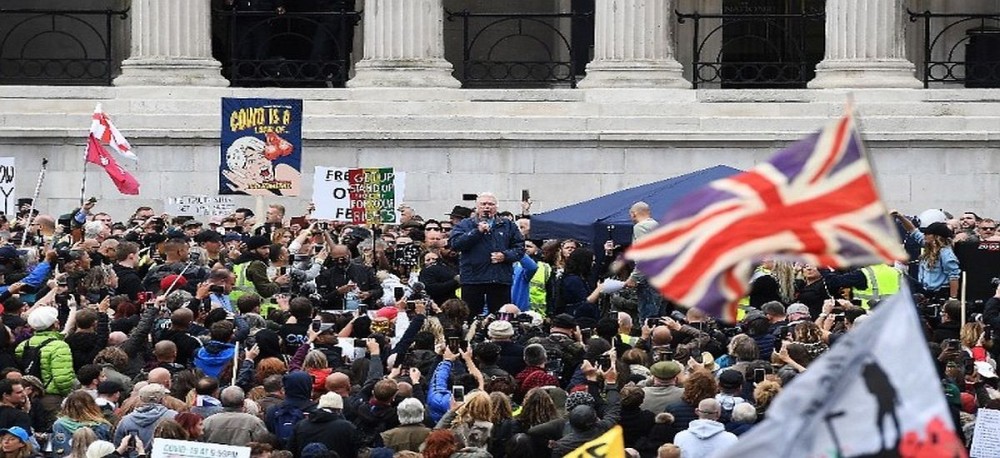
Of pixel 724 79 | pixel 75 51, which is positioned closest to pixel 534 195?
pixel 724 79

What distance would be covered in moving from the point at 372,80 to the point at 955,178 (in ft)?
24.9

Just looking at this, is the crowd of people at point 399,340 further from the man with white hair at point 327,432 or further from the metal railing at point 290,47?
the metal railing at point 290,47

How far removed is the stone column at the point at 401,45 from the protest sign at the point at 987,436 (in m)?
20.7

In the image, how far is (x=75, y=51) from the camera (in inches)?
1645

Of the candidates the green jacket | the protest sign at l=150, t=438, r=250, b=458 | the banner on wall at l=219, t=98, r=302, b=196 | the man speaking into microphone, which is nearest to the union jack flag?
the protest sign at l=150, t=438, r=250, b=458

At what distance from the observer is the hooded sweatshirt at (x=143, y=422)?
16.6 metres

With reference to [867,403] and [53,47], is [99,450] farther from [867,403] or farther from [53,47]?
[53,47]

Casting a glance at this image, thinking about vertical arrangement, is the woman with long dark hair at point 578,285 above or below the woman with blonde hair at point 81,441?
above

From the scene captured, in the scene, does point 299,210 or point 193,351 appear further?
point 299,210

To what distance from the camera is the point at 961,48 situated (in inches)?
1556

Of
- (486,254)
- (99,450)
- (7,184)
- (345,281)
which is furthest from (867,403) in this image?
(7,184)

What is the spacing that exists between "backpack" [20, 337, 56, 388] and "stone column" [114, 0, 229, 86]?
Result: 16348mm

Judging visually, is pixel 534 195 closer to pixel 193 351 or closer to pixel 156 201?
pixel 156 201

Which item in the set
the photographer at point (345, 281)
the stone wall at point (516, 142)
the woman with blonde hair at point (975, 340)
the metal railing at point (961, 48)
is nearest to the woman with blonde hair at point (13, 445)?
the woman with blonde hair at point (975, 340)
